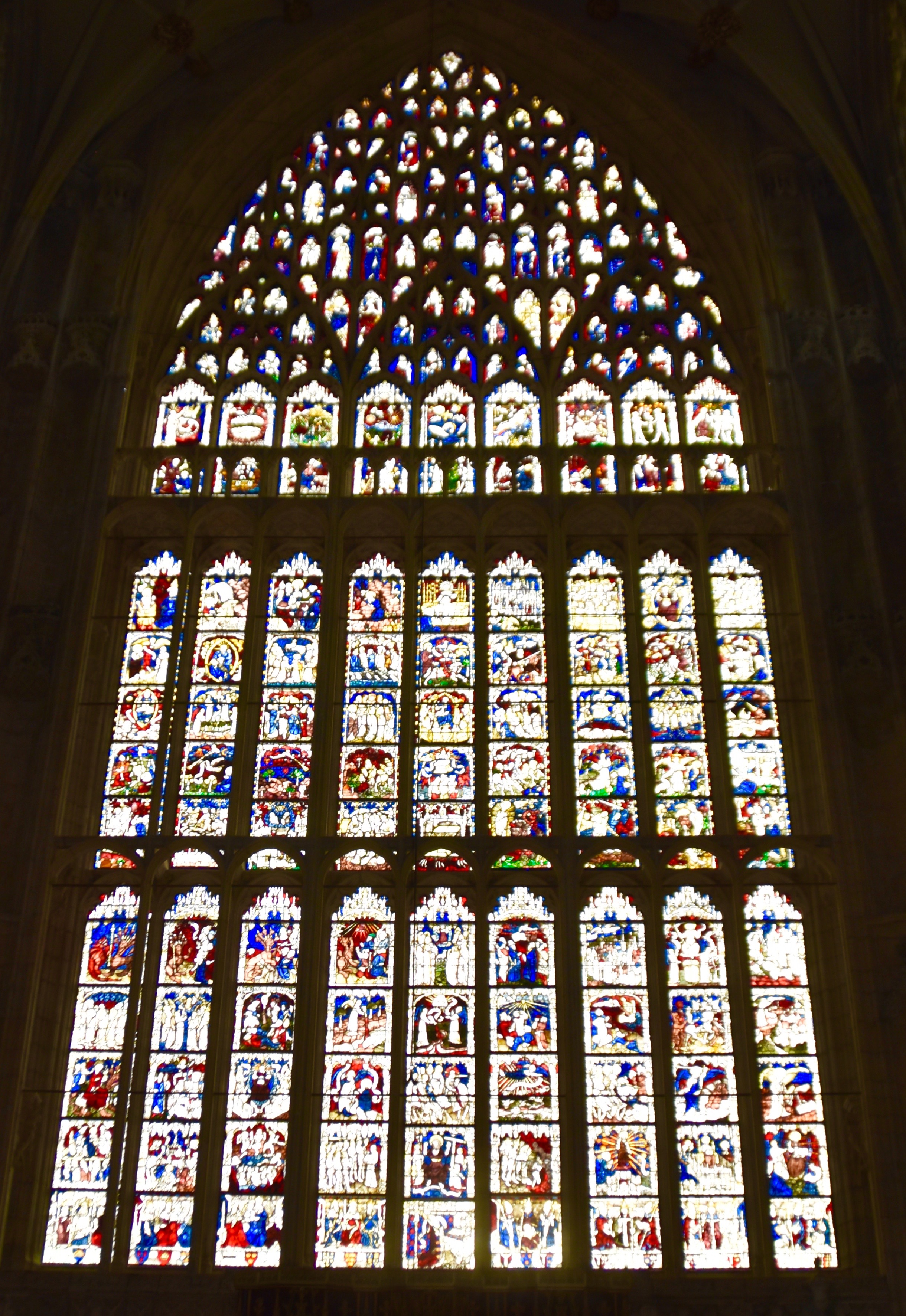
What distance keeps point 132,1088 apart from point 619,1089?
401 centimetres

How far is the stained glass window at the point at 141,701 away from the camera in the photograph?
14.2 m

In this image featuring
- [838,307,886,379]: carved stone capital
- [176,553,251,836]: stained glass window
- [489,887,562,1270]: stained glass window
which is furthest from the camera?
[838,307,886,379]: carved stone capital

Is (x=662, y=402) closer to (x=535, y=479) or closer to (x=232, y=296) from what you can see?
(x=535, y=479)

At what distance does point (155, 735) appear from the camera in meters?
14.6

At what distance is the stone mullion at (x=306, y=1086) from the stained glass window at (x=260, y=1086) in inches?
3.5

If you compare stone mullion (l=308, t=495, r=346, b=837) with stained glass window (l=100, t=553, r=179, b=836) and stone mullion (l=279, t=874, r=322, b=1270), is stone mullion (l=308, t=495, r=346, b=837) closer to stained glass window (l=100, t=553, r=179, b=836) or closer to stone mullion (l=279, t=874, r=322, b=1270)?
stone mullion (l=279, t=874, r=322, b=1270)

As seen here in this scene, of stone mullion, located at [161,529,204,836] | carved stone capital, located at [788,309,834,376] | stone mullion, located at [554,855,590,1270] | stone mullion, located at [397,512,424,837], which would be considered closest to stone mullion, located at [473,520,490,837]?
stone mullion, located at [397,512,424,837]

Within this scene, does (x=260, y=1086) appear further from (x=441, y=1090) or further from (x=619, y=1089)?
(x=619, y=1089)

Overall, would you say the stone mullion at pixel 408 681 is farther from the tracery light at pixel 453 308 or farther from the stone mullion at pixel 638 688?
the stone mullion at pixel 638 688

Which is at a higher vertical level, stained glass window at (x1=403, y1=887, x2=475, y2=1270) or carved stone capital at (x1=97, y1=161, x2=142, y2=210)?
carved stone capital at (x1=97, y1=161, x2=142, y2=210)

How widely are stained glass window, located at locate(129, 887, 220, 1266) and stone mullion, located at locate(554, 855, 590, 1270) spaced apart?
9.72 ft

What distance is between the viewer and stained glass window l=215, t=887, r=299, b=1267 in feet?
40.2

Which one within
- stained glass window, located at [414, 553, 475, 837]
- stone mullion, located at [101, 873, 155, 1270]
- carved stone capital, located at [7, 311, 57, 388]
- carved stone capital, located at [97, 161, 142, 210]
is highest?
carved stone capital, located at [97, 161, 142, 210]

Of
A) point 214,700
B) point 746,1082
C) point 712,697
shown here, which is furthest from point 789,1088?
point 214,700
